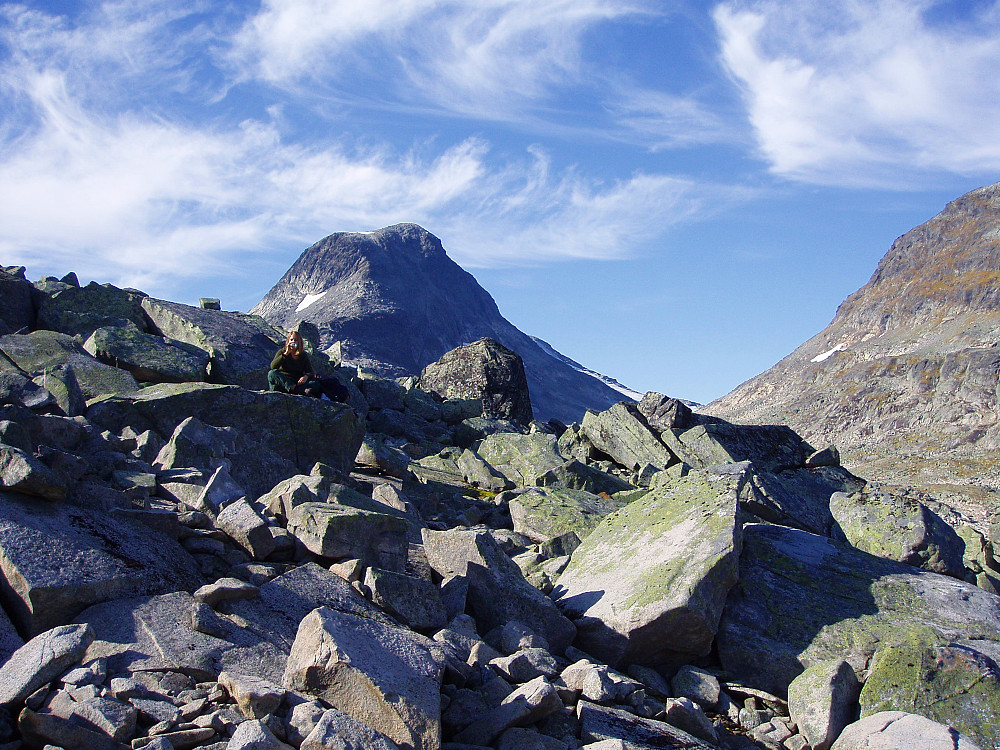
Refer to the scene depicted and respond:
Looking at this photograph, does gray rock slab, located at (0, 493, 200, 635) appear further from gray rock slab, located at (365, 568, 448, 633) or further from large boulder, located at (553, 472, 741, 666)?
large boulder, located at (553, 472, 741, 666)

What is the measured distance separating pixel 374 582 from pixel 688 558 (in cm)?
406

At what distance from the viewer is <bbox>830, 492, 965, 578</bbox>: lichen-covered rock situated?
12.4 metres

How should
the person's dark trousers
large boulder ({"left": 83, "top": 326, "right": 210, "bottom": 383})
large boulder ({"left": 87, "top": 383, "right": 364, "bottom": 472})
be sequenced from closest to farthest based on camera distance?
large boulder ({"left": 87, "top": 383, "right": 364, "bottom": 472}), the person's dark trousers, large boulder ({"left": 83, "top": 326, "right": 210, "bottom": 383})

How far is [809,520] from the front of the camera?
1424 centimetres

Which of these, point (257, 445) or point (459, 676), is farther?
point (257, 445)

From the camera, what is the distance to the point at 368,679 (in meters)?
5.91

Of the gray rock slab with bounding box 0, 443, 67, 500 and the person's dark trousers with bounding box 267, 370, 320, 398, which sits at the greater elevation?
the person's dark trousers with bounding box 267, 370, 320, 398

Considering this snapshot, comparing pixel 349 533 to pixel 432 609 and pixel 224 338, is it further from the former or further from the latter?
Answer: pixel 224 338

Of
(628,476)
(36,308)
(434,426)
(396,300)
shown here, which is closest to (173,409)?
(36,308)

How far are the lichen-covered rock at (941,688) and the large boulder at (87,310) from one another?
64.9 feet

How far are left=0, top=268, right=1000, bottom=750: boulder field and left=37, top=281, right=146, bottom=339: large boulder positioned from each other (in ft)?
20.4

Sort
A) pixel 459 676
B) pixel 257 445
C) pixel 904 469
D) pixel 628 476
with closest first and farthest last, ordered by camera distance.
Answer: pixel 459 676, pixel 257 445, pixel 628 476, pixel 904 469

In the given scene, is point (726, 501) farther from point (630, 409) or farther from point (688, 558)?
point (630, 409)

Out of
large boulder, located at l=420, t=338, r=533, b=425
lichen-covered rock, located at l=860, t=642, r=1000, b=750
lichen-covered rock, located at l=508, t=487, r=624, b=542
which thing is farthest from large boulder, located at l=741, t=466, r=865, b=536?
large boulder, located at l=420, t=338, r=533, b=425
